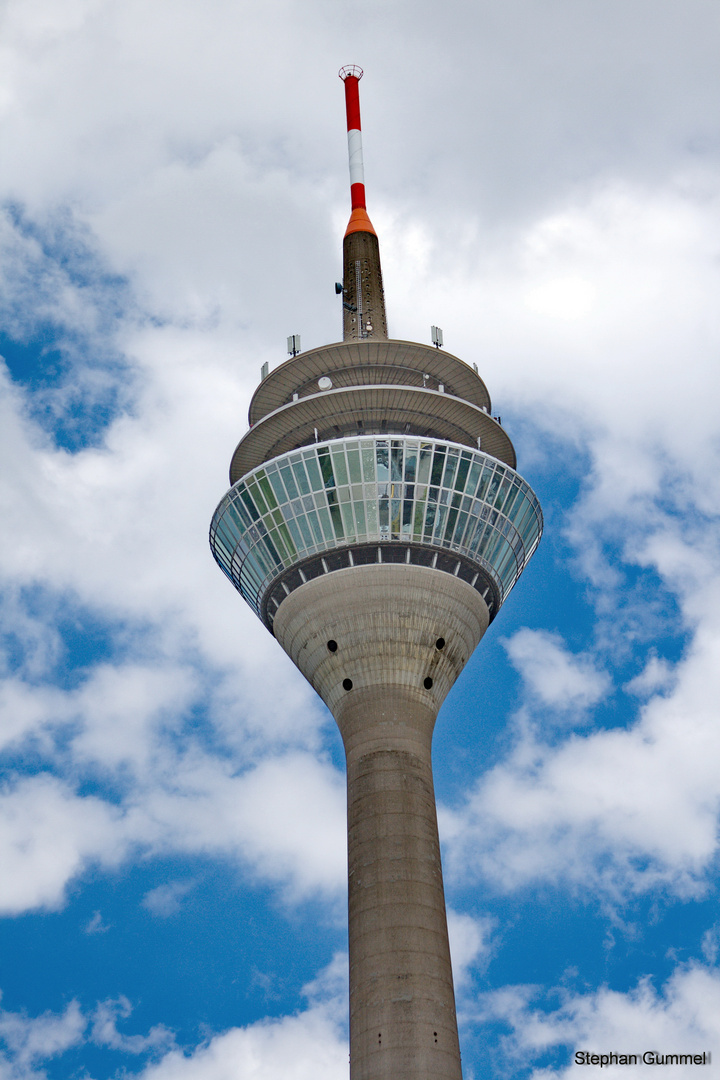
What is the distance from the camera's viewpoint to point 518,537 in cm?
6059

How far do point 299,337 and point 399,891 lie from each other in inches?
1182

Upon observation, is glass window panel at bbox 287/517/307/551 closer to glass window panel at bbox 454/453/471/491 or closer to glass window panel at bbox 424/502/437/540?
glass window panel at bbox 424/502/437/540

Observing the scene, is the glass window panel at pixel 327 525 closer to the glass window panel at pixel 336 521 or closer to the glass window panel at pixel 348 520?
the glass window panel at pixel 336 521

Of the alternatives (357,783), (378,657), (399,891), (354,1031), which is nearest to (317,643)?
(378,657)

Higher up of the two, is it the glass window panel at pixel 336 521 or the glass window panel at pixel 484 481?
the glass window panel at pixel 484 481

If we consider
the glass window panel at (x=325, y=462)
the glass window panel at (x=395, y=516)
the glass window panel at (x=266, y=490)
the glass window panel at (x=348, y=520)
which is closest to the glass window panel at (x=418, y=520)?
the glass window panel at (x=395, y=516)

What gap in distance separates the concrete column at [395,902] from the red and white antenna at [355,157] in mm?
32753

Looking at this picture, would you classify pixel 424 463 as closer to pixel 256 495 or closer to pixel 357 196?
pixel 256 495

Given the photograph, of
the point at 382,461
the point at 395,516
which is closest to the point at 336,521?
the point at 395,516

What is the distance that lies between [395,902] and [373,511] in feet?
58.3

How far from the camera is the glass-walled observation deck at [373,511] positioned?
5591 cm

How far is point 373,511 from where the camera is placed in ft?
184

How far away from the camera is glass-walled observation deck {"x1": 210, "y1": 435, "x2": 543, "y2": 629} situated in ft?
183

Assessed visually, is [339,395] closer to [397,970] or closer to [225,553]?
[225,553]
